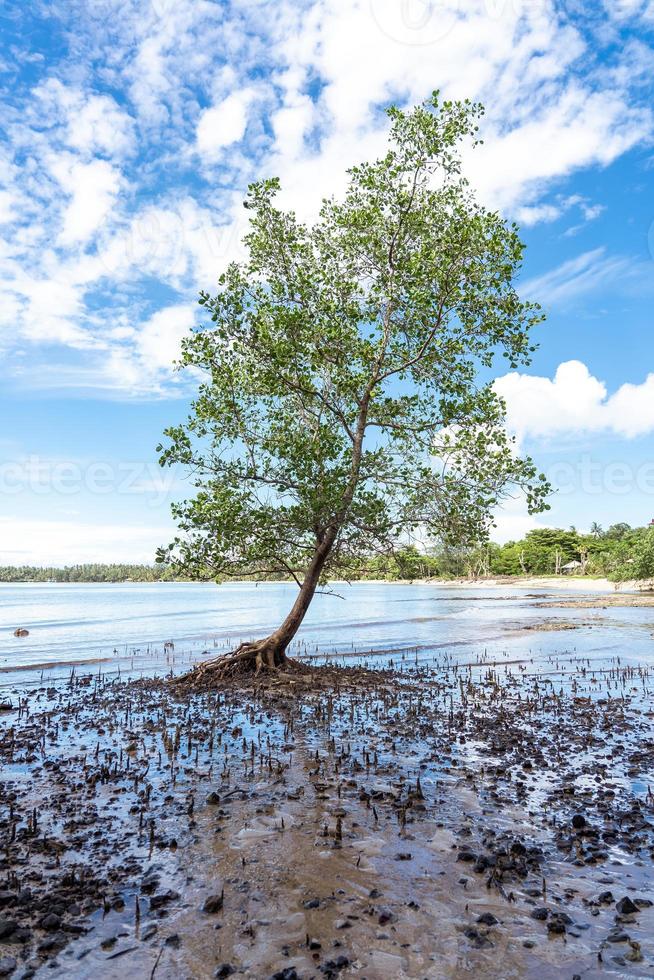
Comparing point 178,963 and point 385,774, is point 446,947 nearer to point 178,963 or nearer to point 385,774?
point 178,963

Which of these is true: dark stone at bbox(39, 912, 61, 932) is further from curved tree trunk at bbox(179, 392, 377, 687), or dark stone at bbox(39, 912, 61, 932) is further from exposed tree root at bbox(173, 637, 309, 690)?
curved tree trunk at bbox(179, 392, 377, 687)

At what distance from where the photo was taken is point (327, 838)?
8.60 metres

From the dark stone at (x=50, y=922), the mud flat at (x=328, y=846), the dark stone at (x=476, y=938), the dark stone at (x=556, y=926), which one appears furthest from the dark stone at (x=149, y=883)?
the dark stone at (x=556, y=926)

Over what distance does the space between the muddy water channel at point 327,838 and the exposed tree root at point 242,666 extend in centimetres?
318

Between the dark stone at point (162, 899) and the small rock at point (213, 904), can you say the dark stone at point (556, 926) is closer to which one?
the small rock at point (213, 904)

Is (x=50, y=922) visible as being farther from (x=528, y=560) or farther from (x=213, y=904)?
(x=528, y=560)

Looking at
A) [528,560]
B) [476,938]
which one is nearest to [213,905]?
[476,938]

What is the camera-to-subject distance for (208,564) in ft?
70.0

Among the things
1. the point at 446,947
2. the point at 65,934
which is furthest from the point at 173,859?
the point at 446,947

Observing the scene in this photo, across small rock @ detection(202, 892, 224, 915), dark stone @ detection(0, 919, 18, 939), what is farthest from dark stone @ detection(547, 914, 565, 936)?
dark stone @ detection(0, 919, 18, 939)

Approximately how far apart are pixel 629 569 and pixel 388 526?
96.2m

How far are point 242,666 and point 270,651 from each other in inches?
44.2

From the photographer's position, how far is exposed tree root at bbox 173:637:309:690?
21.6 m

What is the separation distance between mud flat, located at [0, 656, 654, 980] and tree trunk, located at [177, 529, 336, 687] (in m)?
5.51
